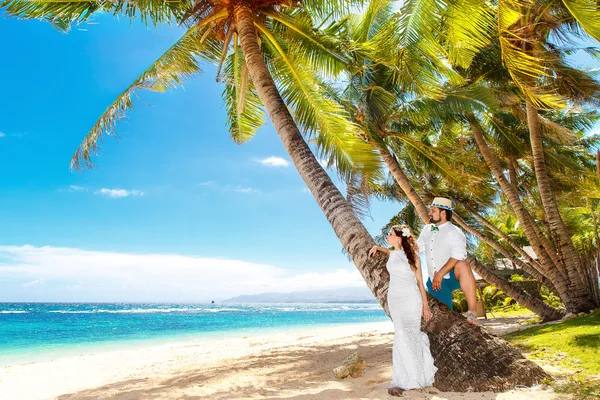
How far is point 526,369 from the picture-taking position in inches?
163

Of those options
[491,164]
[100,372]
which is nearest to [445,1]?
[491,164]

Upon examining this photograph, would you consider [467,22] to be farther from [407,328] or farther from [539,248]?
[539,248]

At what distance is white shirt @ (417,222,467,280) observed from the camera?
4.51 metres

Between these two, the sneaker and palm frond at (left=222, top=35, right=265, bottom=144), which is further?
palm frond at (left=222, top=35, right=265, bottom=144)

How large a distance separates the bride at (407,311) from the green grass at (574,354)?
4.11 ft

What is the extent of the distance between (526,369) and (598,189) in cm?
1147

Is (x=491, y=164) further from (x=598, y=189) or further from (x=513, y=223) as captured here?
(x=513, y=223)

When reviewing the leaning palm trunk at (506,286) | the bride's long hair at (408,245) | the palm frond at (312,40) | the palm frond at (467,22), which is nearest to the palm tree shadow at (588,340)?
the bride's long hair at (408,245)

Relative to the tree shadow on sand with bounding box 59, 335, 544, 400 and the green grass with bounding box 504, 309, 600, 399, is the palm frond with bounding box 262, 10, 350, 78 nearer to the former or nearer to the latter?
the tree shadow on sand with bounding box 59, 335, 544, 400

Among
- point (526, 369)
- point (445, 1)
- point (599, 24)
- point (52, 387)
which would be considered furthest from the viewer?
point (52, 387)

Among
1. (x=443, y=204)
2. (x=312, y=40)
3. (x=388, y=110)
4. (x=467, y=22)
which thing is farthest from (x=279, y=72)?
(x=443, y=204)

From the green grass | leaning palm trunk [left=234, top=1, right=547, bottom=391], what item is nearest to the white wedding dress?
leaning palm trunk [left=234, top=1, right=547, bottom=391]

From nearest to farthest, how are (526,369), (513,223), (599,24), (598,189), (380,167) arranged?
(526,369)
(599,24)
(380,167)
(598,189)
(513,223)

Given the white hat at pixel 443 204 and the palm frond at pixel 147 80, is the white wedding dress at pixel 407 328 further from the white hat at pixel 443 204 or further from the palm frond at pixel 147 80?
the palm frond at pixel 147 80
